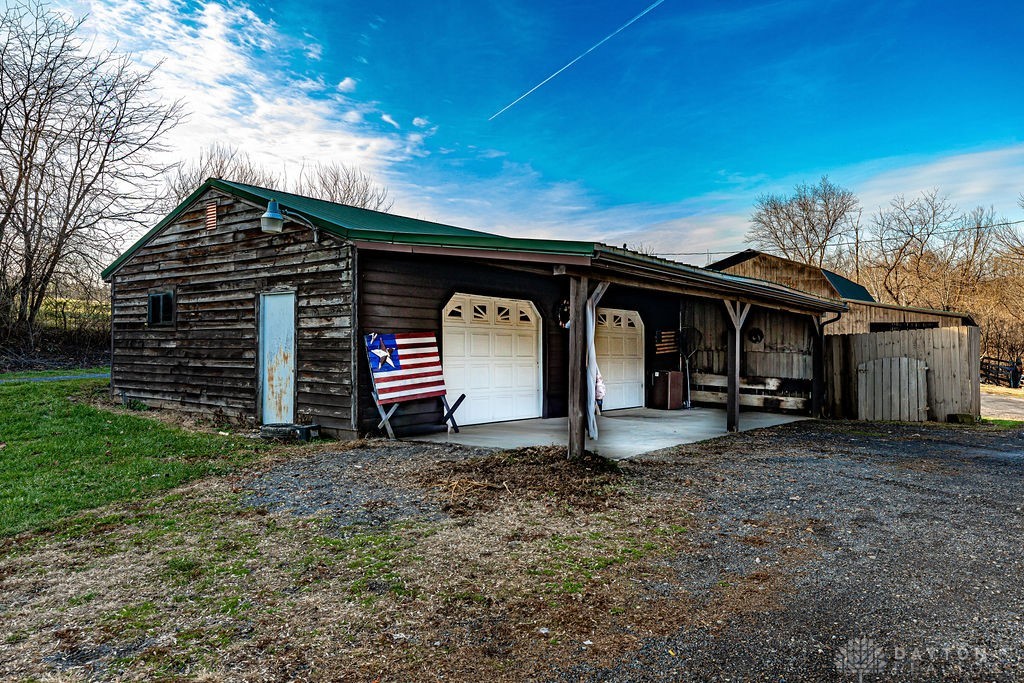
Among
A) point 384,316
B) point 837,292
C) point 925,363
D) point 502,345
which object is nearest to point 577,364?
point 384,316

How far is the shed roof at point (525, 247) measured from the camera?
5.69 m

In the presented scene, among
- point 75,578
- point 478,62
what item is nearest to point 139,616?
point 75,578

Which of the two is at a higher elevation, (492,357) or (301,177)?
(301,177)

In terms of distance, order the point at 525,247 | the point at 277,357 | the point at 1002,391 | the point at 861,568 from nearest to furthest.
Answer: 1. the point at 861,568
2. the point at 525,247
3. the point at 277,357
4. the point at 1002,391

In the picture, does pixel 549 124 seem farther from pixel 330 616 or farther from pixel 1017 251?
pixel 1017 251

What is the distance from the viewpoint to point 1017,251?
21578mm

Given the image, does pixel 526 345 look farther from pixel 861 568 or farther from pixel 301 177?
pixel 301 177

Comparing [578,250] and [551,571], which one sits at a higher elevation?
[578,250]

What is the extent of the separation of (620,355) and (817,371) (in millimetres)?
3561

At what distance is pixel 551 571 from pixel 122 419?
810 cm

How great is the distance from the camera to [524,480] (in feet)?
17.5

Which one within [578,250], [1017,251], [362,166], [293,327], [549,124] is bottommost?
[293,327]

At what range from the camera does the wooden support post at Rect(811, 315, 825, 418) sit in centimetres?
1098

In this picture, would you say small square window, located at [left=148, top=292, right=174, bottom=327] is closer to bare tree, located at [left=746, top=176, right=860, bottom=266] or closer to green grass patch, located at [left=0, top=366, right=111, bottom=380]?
green grass patch, located at [left=0, top=366, right=111, bottom=380]
